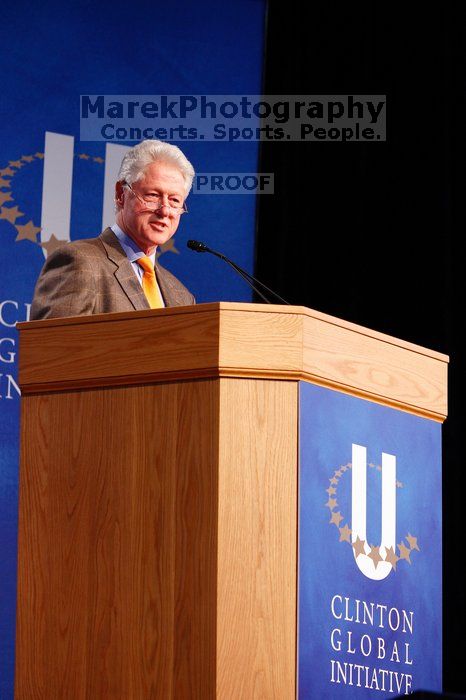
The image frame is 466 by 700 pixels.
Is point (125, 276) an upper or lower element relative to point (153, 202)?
lower

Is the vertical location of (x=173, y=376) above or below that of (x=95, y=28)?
below

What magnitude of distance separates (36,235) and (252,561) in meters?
2.29

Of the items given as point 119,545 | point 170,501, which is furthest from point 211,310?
point 119,545

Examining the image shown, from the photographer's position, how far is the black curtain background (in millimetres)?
4293

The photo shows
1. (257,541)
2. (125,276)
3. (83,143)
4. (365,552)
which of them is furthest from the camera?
(83,143)

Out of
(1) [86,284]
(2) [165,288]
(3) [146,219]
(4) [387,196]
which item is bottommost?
(1) [86,284]

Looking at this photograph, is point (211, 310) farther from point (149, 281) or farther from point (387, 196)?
point (387, 196)

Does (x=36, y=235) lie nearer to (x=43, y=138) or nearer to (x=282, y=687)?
(x=43, y=138)

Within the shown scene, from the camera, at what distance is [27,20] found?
13.8 ft

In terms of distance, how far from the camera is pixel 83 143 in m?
4.29

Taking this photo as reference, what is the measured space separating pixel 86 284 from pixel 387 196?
81.8 inches

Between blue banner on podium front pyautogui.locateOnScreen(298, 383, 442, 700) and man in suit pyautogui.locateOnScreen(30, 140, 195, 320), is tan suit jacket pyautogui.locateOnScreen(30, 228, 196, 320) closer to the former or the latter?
man in suit pyautogui.locateOnScreen(30, 140, 195, 320)

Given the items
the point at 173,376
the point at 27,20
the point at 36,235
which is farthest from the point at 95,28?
the point at 173,376

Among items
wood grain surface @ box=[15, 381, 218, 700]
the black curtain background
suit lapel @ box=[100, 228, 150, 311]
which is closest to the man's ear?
suit lapel @ box=[100, 228, 150, 311]
